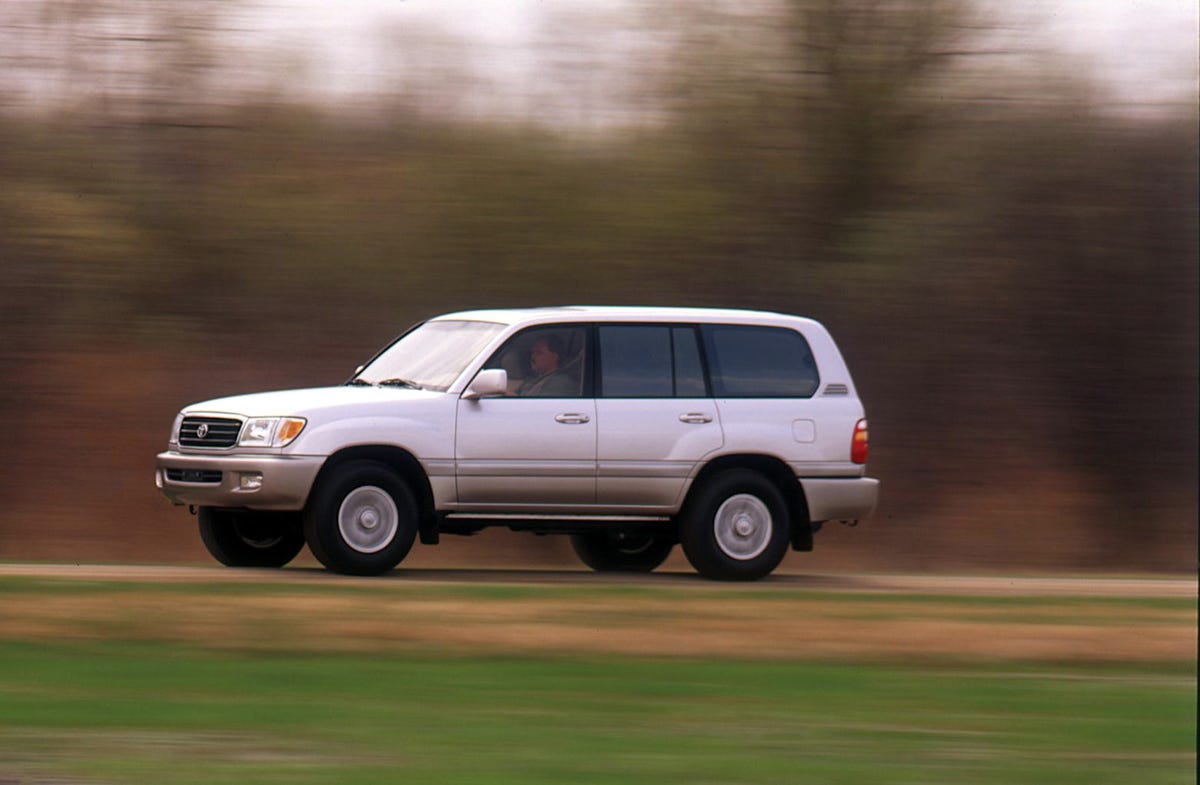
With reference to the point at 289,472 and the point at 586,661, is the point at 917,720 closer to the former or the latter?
the point at 586,661

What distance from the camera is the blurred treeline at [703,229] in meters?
20.2

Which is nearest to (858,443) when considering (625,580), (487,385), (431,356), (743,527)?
(743,527)

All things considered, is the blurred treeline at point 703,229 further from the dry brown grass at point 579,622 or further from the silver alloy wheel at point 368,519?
the dry brown grass at point 579,622

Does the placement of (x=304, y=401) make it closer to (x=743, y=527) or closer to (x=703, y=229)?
(x=743, y=527)

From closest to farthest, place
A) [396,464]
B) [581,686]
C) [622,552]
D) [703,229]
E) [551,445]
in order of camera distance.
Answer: [581,686], [396,464], [551,445], [622,552], [703,229]

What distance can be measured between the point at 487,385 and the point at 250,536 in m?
2.38

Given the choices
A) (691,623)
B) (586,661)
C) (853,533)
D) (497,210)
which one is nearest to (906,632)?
(691,623)

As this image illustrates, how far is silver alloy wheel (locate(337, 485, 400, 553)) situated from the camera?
13.7 metres

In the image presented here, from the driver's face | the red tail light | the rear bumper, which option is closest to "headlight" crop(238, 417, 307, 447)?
the driver's face

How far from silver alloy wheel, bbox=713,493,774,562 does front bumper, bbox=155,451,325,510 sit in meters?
2.91

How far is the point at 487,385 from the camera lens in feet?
45.1

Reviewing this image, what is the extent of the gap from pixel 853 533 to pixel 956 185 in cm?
398

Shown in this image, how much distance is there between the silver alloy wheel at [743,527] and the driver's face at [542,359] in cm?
158

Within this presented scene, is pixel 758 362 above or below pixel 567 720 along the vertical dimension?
above
